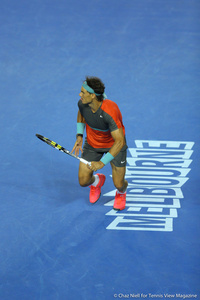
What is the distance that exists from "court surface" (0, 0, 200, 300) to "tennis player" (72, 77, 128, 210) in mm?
257

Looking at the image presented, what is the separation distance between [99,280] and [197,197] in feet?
6.97

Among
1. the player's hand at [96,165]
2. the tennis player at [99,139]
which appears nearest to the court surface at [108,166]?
the tennis player at [99,139]

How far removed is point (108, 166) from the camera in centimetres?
794

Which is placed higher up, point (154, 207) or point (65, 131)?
point (65, 131)

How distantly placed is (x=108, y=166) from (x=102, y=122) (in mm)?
1523

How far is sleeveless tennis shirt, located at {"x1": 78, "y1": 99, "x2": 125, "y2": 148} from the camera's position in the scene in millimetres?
6371

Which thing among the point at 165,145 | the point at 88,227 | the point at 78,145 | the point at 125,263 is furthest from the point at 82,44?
the point at 125,263

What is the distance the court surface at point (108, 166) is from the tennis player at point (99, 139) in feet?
0.84

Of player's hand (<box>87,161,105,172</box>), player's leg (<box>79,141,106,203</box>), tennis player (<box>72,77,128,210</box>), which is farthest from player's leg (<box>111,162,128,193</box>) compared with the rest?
player's hand (<box>87,161,105,172</box>)

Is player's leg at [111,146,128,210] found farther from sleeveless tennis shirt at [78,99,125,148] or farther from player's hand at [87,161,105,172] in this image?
player's hand at [87,161,105,172]

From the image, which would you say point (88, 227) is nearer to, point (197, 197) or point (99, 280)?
point (99, 280)

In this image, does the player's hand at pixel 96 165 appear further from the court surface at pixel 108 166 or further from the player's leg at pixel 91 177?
the court surface at pixel 108 166

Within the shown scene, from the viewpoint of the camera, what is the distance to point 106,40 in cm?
1114

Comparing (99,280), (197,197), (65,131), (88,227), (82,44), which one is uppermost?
(82,44)
